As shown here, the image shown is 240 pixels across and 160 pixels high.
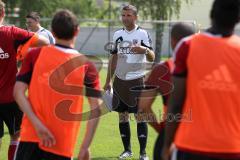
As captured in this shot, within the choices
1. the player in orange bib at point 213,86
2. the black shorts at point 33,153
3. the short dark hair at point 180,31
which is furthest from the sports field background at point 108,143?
the player in orange bib at point 213,86

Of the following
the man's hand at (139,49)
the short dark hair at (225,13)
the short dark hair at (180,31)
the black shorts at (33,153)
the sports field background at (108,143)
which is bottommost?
the sports field background at (108,143)

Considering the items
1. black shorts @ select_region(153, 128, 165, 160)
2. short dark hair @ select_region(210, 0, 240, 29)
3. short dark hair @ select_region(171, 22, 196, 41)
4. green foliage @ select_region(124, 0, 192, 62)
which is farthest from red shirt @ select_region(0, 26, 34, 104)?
green foliage @ select_region(124, 0, 192, 62)

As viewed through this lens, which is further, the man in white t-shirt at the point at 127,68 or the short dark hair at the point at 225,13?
the man in white t-shirt at the point at 127,68

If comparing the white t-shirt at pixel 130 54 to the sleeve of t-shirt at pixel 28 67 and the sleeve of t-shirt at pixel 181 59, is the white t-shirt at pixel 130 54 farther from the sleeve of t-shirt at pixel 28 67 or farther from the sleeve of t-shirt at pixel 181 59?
the sleeve of t-shirt at pixel 181 59

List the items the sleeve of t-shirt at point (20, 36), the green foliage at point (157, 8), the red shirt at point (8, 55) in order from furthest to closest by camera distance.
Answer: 1. the green foliage at point (157, 8)
2. the red shirt at point (8, 55)
3. the sleeve of t-shirt at point (20, 36)

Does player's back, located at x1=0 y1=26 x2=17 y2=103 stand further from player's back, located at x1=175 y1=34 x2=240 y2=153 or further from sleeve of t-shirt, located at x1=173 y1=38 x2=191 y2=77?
player's back, located at x1=175 y1=34 x2=240 y2=153

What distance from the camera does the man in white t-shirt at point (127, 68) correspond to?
998cm

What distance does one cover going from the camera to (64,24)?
5.17m

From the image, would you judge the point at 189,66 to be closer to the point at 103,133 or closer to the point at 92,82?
the point at 92,82

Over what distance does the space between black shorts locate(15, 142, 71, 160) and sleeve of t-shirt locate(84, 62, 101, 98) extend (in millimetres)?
584

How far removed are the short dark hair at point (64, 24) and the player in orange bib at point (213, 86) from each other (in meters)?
1.08

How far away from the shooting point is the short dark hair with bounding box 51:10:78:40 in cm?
517

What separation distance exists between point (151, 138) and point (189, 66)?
7.24 metres

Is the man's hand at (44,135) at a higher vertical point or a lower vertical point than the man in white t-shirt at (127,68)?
higher
